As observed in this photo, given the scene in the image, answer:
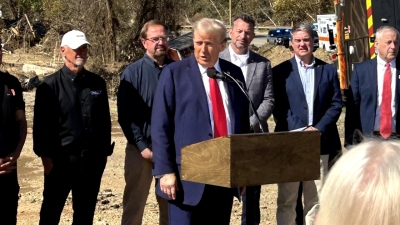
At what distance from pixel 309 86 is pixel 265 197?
275cm

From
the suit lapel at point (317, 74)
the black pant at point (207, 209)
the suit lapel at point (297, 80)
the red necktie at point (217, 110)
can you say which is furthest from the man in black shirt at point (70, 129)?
the suit lapel at point (317, 74)

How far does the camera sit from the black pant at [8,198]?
18.7 feet

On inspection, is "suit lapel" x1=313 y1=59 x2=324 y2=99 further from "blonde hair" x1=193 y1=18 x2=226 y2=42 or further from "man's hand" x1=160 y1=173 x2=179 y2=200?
"man's hand" x1=160 y1=173 x2=179 y2=200

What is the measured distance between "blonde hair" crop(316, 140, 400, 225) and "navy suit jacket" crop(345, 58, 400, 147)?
14.9ft

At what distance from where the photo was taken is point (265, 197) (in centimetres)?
903

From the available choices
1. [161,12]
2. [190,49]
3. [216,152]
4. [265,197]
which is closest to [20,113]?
[216,152]

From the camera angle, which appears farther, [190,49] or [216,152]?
[190,49]

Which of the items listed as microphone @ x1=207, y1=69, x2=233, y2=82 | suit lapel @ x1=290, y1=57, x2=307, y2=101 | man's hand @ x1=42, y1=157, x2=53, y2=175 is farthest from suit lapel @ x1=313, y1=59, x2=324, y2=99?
man's hand @ x1=42, y1=157, x2=53, y2=175

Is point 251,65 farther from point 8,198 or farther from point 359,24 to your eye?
point 359,24

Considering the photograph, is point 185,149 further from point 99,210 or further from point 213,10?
point 213,10

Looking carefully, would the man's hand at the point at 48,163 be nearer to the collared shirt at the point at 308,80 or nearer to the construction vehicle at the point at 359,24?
the collared shirt at the point at 308,80

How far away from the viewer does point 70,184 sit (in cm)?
604

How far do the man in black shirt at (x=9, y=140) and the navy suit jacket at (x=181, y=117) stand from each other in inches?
54.7

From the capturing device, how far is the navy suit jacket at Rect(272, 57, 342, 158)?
655 cm
